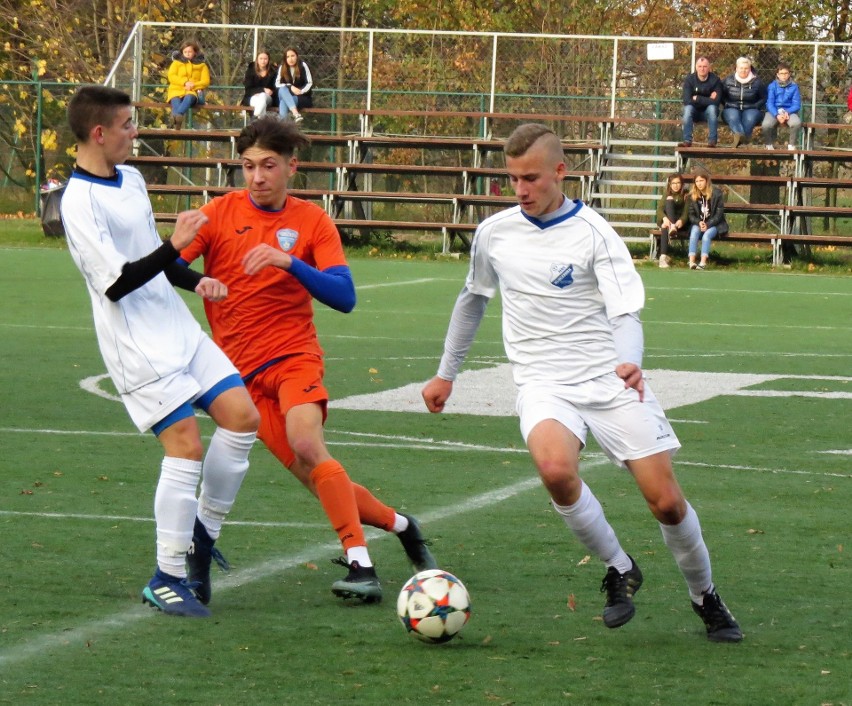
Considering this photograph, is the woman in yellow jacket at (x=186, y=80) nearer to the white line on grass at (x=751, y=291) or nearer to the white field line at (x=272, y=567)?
the white line on grass at (x=751, y=291)

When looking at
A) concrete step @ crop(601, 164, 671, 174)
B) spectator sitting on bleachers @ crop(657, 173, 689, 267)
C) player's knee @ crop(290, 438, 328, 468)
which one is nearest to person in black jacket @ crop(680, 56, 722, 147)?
concrete step @ crop(601, 164, 671, 174)

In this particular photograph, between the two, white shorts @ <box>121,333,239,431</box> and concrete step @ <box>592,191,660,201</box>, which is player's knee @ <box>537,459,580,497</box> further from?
concrete step @ <box>592,191,660,201</box>

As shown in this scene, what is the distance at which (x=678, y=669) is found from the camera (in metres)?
5.04

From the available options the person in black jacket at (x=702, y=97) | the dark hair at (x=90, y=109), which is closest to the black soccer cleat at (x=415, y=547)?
the dark hair at (x=90, y=109)

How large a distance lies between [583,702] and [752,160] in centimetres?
2488

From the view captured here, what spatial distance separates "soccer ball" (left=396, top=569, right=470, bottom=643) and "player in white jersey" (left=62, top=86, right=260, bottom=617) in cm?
79

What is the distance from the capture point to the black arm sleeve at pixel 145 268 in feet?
18.1

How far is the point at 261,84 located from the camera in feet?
94.4

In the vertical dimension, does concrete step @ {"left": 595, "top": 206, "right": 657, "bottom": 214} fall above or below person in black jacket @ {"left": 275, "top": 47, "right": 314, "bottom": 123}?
below

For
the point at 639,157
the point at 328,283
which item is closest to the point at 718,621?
the point at 328,283

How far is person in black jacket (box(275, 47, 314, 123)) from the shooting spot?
1129 inches

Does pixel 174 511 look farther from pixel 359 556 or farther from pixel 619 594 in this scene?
pixel 619 594

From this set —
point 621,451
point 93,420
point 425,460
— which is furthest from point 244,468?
point 93,420

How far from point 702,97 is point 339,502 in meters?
22.7
